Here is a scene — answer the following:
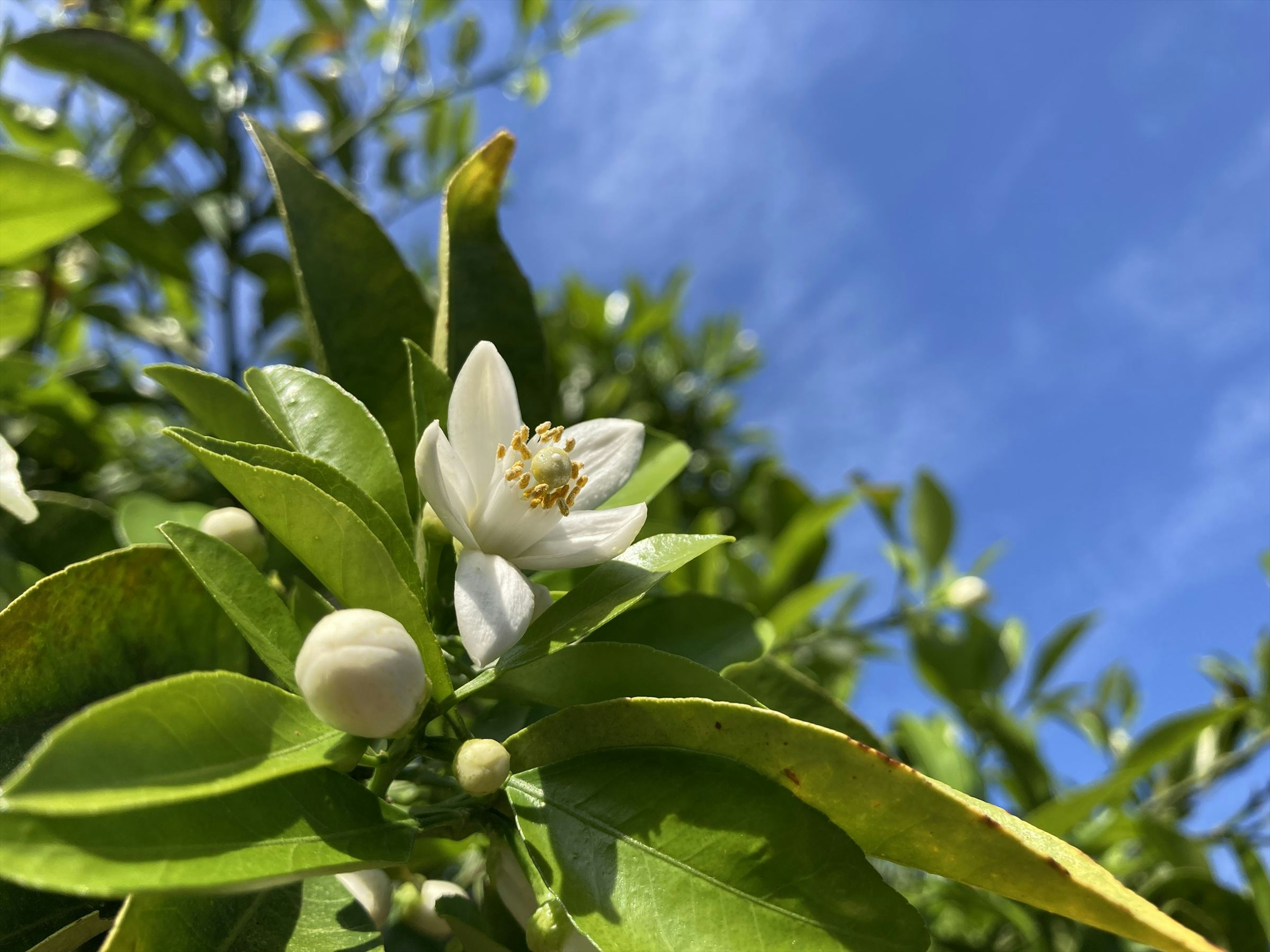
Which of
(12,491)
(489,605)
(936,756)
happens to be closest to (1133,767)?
(936,756)

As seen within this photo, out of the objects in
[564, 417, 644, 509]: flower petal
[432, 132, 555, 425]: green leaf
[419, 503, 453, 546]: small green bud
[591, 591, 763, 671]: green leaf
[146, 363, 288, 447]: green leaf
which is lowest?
[419, 503, 453, 546]: small green bud

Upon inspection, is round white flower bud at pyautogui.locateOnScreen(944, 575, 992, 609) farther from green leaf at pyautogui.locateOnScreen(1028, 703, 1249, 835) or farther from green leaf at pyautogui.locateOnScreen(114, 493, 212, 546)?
green leaf at pyautogui.locateOnScreen(114, 493, 212, 546)

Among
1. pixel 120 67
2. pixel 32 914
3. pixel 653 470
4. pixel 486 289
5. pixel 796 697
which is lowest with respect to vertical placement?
pixel 32 914

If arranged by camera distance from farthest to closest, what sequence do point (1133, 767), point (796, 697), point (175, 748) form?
point (1133, 767) < point (796, 697) < point (175, 748)

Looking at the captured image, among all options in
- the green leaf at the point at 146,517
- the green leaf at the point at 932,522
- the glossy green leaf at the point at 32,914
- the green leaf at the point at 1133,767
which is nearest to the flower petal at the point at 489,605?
the glossy green leaf at the point at 32,914

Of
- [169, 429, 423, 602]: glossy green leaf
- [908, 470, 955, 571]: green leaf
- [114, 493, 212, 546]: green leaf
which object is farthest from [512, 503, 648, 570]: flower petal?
[908, 470, 955, 571]: green leaf

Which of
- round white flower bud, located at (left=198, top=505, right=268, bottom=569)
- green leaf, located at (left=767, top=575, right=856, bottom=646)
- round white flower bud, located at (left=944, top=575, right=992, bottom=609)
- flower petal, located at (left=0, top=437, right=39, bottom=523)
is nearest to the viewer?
flower petal, located at (left=0, top=437, right=39, bottom=523)

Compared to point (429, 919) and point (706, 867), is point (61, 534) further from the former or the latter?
point (706, 867)
